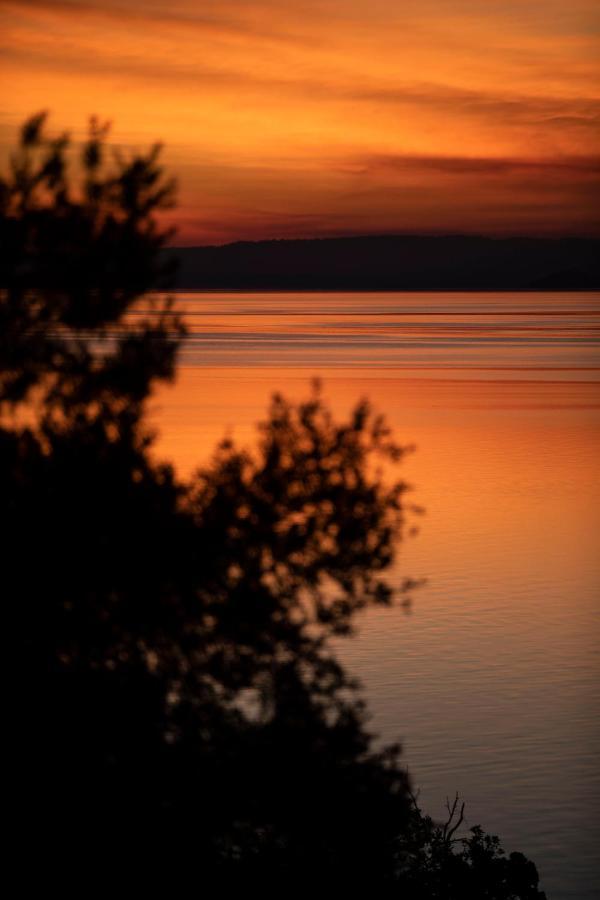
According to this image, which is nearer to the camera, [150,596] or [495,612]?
[150,596]

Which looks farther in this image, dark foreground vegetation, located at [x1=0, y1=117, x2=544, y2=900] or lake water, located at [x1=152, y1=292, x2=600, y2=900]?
lake water, located at [x1=152, y1=292, x2=600, y2=900]

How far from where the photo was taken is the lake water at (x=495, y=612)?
73.4 feet

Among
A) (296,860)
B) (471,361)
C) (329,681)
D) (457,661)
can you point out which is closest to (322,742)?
(329,681)

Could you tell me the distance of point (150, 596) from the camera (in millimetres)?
11352

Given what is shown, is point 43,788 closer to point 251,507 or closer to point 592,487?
point 251,507

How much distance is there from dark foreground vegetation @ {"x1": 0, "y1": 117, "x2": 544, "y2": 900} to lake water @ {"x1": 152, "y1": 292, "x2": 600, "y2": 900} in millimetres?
8768

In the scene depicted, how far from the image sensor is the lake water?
73.4ft

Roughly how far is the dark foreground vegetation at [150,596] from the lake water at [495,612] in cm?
877

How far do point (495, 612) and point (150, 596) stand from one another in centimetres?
2334

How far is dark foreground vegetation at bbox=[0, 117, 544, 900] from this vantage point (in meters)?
10.9

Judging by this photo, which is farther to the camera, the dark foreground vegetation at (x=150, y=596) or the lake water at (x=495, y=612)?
the lake water at (x=495, y=612)

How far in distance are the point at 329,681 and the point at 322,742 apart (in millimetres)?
578

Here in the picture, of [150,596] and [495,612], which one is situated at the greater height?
[495,612]

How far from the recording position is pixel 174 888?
36.4ft
